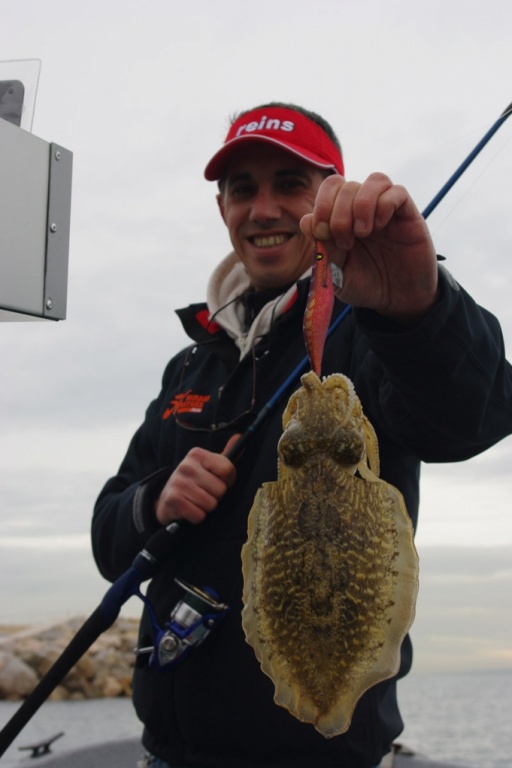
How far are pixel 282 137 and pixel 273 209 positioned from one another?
1.23 feet

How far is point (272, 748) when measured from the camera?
3.08 meters

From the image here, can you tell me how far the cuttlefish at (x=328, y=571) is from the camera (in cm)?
216

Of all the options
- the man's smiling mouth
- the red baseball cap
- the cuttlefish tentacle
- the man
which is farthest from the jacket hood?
the cuttlefish tentacle

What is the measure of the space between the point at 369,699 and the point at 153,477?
1473mm

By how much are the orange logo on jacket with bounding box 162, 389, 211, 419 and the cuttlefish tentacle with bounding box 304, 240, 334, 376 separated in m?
1.83

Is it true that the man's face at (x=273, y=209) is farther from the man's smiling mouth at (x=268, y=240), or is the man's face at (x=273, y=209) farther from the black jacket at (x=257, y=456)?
the black jacket at (x=257, y=456)

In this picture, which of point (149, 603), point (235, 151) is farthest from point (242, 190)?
point (149, 603)

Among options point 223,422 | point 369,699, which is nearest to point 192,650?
point 369,699

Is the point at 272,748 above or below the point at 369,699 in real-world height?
below

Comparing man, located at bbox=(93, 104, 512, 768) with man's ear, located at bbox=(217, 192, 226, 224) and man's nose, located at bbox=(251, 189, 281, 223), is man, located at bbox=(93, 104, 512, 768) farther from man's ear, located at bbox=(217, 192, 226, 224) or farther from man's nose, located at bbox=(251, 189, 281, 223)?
man's ear, located at bbox=(217, 192, 226, 224)

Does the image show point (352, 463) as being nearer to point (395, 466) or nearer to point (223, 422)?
point (395, 466)

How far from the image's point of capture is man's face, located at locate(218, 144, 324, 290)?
4102mm

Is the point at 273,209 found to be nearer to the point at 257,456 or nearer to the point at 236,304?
the point at 236,304

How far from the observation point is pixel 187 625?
3.31 meters
